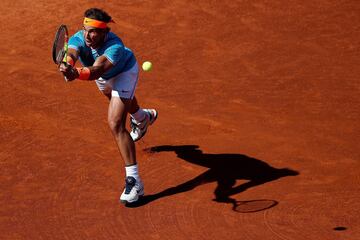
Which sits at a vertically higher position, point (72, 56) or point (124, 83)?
point (72, 56)

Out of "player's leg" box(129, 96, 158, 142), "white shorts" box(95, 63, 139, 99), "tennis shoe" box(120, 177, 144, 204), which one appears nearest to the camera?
"tennis shoe" box(120, 177, 144, 204)

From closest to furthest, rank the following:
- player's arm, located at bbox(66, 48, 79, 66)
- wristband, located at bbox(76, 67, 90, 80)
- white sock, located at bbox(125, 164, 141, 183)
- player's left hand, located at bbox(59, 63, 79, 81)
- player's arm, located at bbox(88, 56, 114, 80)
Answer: player's left hand, located at bbox(59, 63, 79, 81), wristband, located at bbox(76, 67, 90, 80), player's arm, located at bbox(88, 56, 114, 80), player's arm, located at bbox(66, 48, 79, 66), white sock, located at bbox(125, 164, 141, 183)

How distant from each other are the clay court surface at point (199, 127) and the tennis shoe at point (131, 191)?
0.31 feet

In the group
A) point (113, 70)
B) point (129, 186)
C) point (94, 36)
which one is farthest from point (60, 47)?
point (129, 186)

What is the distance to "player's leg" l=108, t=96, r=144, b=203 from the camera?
8.57 meters

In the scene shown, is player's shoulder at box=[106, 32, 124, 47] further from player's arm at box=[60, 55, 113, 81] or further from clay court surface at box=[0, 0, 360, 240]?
clay court surface at box=[0, 0, 360, 240]

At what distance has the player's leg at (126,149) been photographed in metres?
8.57

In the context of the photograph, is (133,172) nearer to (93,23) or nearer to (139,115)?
(139,115)

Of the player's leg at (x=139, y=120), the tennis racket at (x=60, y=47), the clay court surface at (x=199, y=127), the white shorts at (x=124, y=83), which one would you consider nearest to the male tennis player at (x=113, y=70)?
the white shorts at (x=124, y=83)

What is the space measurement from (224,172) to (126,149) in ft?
4.64

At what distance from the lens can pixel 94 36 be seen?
842 centimetres

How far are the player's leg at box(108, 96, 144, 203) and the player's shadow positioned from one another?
0.14 m

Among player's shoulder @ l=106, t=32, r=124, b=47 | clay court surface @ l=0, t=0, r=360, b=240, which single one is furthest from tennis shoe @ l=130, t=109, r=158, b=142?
player's shoulder @ l=106, t=32, r=124, b=47

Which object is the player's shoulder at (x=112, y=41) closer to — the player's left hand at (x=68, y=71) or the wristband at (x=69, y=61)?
the wristband at (x=69, y=61)
